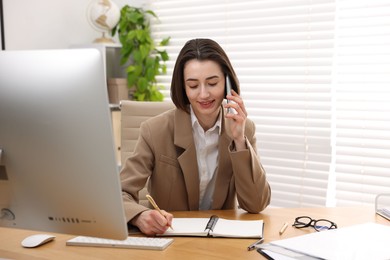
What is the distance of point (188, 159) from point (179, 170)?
2.5 inches

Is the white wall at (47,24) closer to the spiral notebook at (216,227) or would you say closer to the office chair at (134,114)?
the office chair at (134,114)

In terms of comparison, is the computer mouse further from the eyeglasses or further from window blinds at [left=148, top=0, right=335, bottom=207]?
window blinds at [left=148, top=0, right=335, bottom=207]

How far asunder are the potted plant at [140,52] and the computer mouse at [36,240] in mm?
2320

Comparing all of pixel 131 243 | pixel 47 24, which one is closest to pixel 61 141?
pixel 131 243

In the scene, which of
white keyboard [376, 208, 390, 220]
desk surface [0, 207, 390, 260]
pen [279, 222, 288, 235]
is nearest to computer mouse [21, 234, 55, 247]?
desk surface [0, 207, 390, 260]

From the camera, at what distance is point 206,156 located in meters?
1.98

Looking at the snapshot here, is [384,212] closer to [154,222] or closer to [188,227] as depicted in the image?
[188,227]

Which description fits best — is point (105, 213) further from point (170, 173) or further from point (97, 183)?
point (170, 173)

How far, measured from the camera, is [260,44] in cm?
338

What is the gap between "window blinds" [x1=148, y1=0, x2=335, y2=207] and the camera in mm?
3154

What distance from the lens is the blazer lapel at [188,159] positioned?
6.26 feet

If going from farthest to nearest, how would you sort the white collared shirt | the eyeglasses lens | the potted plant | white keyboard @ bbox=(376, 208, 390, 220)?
the potted plant → the white collared shirt → white keyboard @ bbox=(376, 208, 390, 220) → the eyeglasses lens

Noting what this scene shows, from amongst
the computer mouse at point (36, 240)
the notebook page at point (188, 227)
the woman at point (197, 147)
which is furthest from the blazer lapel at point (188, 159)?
the computer mouse at point (36, 240)

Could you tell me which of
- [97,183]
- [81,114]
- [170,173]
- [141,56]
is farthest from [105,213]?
[141,56]
